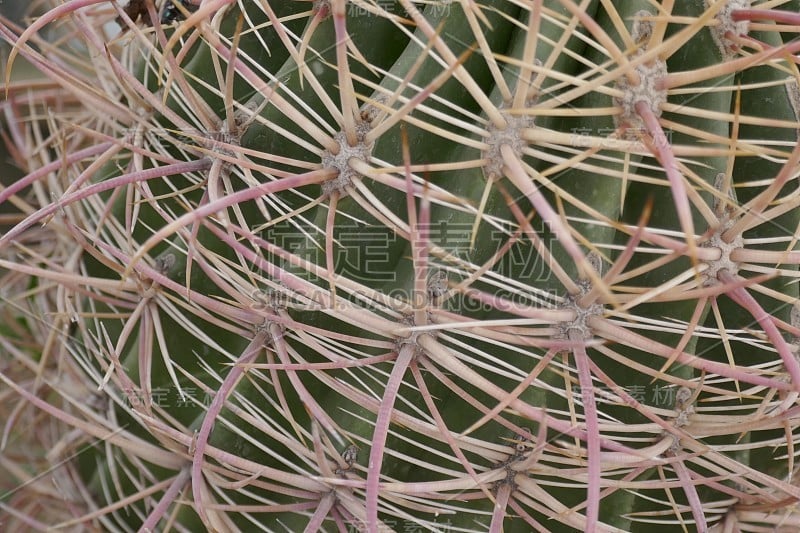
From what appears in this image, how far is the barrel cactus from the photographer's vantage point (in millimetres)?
493

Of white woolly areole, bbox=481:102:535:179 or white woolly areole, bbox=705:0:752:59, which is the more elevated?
white woolly areole, bbox=705:0:752:59

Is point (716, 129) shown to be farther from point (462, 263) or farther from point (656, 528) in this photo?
point (656, 528)

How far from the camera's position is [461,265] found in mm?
513

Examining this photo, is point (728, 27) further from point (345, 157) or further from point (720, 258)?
point (345, 157)

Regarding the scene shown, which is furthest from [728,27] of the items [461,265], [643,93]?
[461,265]

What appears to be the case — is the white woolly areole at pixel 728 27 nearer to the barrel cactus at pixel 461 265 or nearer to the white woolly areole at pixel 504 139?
the barrel cactus at pixel 461 265

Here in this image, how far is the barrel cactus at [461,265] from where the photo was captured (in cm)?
49

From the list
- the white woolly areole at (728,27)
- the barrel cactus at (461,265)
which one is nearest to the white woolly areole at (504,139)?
the barrel cactus at (461,265)

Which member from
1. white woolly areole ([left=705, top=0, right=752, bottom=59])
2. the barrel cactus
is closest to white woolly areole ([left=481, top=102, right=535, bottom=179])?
the barrel cactus

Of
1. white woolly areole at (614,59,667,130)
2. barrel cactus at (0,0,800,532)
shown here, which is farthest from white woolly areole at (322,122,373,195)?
white woolly areole at (614,59,667,130)

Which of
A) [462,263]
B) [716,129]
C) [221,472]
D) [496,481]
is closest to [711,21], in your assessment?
[716,129]

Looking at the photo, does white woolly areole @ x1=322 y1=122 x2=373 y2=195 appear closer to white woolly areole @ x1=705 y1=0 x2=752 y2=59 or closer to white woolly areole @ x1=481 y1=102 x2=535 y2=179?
white woolly areole @ x1=481 y1=102 x2=535 y2=179

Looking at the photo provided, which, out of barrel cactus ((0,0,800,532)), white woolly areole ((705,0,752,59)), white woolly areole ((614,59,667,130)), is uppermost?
white woolly areole ((705,0,752,59))

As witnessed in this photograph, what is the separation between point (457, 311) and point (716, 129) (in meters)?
0.21
